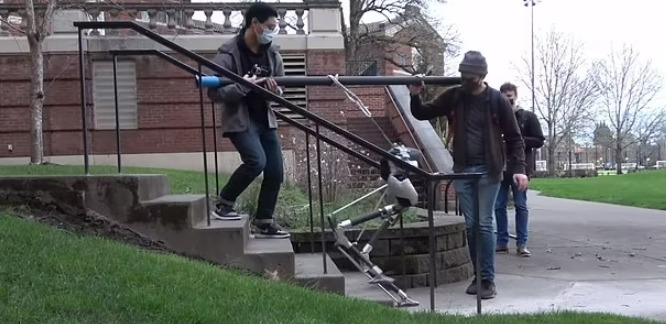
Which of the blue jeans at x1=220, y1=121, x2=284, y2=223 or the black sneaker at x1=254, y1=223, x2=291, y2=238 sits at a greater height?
the blue jeans at x1=220, y1=121, x2=284, y2=223

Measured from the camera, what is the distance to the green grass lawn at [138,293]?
3.72 meters

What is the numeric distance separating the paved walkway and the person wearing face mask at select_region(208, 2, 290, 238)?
1073 mm

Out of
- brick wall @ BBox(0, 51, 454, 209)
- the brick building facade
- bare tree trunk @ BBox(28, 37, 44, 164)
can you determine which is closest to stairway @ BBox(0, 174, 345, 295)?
bare tree trunk @ BBox(28, 37, 44, 164)

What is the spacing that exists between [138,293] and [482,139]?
280cm

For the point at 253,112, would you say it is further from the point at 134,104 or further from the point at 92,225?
the point at 134,104

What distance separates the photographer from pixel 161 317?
3.76 meters

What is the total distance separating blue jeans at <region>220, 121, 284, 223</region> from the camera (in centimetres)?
542

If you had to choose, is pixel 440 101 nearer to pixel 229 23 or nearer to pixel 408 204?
pixel 408 204

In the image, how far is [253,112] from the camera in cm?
561

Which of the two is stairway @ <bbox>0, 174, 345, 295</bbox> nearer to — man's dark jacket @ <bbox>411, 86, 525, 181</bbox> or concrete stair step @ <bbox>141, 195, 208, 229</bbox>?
concrete stair step @ <bbox>141, 195, 208, 229</bbox>

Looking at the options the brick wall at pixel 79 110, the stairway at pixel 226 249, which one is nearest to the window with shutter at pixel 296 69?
the brick wall at pixel 79 110

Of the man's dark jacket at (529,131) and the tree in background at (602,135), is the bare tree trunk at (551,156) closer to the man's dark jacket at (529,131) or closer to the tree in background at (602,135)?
the tree in background at (602,135)

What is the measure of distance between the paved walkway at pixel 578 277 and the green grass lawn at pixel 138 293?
2.55 ft

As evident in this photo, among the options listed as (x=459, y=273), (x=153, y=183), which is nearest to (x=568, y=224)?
(x=459, y=273)
